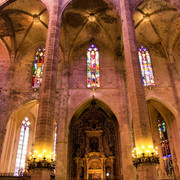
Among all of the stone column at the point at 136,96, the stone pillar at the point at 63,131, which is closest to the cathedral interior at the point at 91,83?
the stone pillar at the point at 63,131

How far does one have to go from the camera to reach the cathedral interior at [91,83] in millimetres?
16266

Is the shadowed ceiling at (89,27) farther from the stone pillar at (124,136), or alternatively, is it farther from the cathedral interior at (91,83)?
the stone pillar at (124,136)

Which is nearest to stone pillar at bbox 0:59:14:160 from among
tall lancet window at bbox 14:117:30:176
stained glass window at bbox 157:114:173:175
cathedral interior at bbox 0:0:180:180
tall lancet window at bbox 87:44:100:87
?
cathedral interior at bbox 0:0:180:180

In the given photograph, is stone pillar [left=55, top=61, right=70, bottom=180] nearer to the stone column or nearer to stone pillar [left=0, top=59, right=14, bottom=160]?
stone pillar [left=0, top=59, right=14, bottom=160]

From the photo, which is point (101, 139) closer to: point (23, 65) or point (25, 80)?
point (25, 80)

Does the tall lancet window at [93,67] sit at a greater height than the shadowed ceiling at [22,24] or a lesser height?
lesser

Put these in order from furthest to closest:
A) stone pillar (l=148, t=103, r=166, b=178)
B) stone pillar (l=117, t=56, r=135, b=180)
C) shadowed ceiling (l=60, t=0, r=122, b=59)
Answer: stone pillar (l=148, t=103, r=166, b=178), shadowed ceiling (l=60, t=0, r=122, b=59), stone pillar (l=117, t=56, r=135, b=180)

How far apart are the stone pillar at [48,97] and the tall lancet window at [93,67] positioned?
6.48 m

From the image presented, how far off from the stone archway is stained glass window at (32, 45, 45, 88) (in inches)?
197

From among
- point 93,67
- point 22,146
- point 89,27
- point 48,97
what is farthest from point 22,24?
point 22,146

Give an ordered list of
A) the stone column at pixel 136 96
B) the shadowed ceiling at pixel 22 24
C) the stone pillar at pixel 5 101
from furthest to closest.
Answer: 1. the shadowed ceiling at pixel 22 24
2. the stone pillar at pixel 5 101
3. the stone column at pixel 136 96

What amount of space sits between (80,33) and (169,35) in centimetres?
821

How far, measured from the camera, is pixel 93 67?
62.1 feet

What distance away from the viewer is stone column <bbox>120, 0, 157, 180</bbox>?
9.45 m
